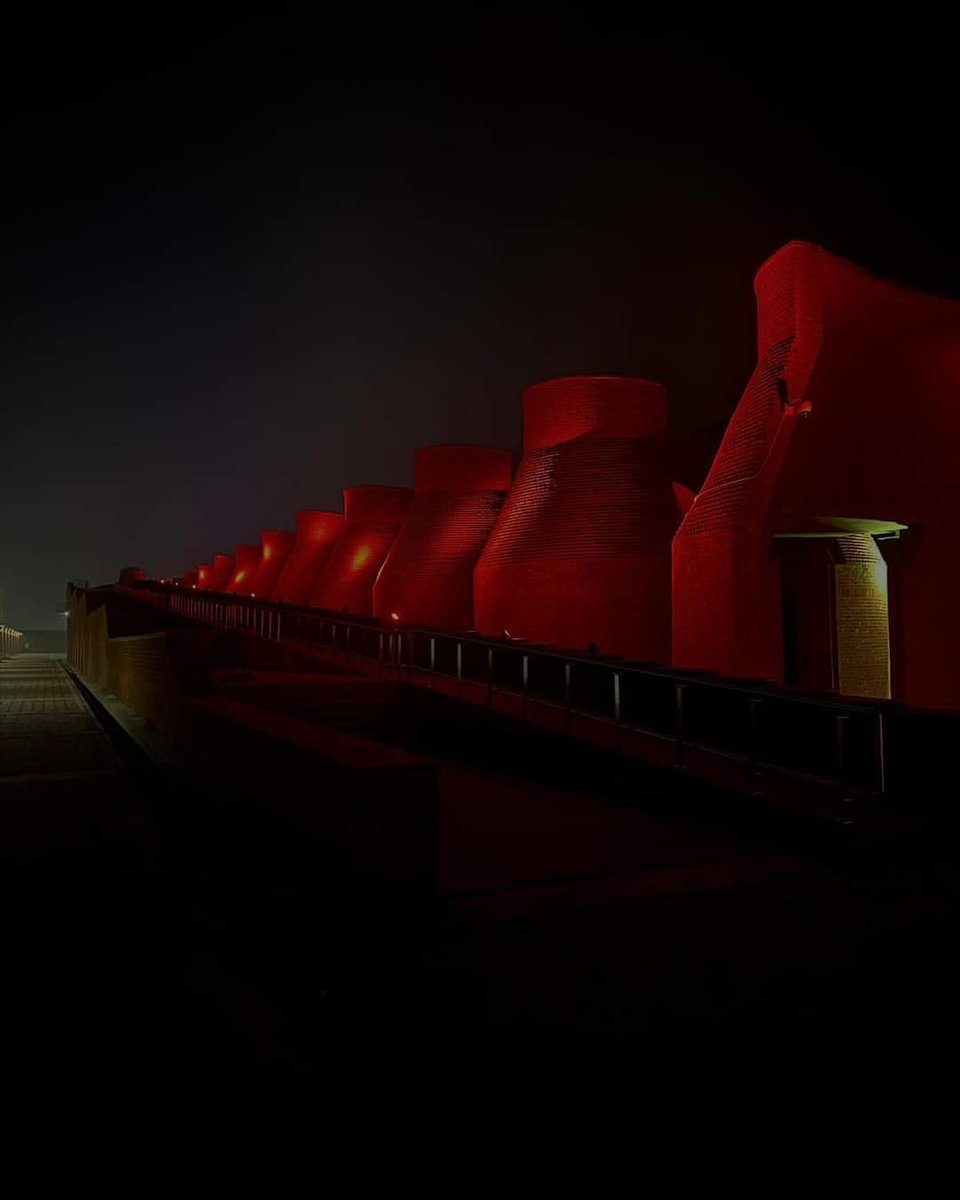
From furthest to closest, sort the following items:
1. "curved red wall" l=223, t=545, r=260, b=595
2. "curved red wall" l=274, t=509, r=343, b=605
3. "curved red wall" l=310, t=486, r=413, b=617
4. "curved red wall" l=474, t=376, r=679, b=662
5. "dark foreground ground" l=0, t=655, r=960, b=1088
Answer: "curved red wall" l=223, t=545, r=260, b=595, "curved red wall" l=274, t=509, r=343, b=605, "curved red wall" l=310, t=486, r=413, b=617, "curved red wall" l=474, t=376, r=679, b=662, "dark foreground ground" l=0, t=655, r=960, b=1088

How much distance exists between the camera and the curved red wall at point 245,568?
141ft

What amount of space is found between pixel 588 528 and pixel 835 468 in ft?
15.0

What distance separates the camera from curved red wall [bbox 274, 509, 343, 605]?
111 ft

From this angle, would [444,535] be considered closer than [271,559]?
Yes

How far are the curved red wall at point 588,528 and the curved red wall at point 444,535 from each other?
13.5 feet

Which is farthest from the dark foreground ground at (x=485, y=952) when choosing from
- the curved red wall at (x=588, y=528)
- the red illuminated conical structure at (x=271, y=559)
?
the red illuminated conical structure at (x=271, y=559)

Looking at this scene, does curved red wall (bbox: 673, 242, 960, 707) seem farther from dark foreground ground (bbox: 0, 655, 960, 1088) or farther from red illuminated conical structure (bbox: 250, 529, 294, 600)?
red illuminated conical structure (bbox: 250, 529, 294, 600)

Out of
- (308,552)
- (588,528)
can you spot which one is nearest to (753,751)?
(588,528)

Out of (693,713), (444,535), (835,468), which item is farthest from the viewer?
(444,535)

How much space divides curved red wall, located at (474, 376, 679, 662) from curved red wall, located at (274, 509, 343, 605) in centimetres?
1869

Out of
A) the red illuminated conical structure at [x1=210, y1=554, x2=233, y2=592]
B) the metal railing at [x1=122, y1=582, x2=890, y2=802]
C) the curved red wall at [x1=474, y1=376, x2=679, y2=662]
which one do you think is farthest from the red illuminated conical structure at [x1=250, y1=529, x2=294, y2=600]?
the metal railing at [x1=122, y1=582, x2=890, y2=802]

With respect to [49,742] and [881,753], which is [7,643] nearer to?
[49,742]

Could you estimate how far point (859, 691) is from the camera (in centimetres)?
1242

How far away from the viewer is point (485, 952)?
322 centimetres
